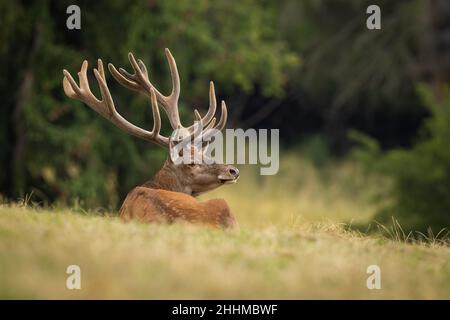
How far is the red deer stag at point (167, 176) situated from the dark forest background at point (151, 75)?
3.16m

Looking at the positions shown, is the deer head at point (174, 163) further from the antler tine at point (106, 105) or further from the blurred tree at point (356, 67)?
the blurred tree at point (356, 67)

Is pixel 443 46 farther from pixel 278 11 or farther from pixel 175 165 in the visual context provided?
pixel 175 165

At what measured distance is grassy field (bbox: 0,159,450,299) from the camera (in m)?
4.87

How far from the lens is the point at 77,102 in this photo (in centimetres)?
1519

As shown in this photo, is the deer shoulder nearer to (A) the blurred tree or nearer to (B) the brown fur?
(B) the brown fur

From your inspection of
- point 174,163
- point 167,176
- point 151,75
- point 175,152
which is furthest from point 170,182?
point 151,75

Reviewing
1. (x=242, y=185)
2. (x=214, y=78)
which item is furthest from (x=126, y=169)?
(x=242, y=185)

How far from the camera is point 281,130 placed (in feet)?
80.3

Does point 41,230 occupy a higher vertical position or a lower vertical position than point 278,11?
lower

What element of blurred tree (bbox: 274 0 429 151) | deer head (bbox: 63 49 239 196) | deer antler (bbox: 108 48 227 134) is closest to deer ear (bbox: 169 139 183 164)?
deer head (bbox: 63 49 239 196)

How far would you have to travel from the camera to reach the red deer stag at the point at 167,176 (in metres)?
6.96

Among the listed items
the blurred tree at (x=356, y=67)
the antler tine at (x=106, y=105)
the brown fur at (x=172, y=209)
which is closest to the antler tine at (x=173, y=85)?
the antler tine at (x=106, y=105)

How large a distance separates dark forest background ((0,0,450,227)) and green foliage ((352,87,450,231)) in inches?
0.8
